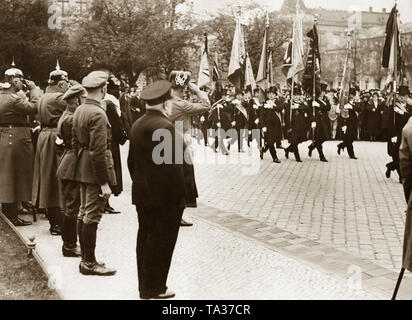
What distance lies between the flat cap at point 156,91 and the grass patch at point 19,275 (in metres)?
2.01

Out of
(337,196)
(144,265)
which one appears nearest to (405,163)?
(144,265)

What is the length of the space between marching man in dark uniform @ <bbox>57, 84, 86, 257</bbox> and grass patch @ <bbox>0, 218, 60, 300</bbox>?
45 centimetres

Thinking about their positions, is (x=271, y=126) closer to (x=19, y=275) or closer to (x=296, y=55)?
(x=296, y=55)

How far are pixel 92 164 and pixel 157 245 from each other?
3.87 feet

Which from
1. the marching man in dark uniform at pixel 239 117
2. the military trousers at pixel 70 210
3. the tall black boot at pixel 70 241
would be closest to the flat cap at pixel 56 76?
the military trousers at pixel 70 210

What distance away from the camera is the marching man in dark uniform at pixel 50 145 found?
7512 mm

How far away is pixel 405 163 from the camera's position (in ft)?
16.1

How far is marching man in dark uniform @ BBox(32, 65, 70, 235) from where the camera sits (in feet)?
24.6

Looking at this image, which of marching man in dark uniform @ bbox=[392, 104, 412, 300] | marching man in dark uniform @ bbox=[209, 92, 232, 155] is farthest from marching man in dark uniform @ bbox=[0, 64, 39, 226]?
marching man in dark uniform @ bbox=[209, 92, 232, 155]

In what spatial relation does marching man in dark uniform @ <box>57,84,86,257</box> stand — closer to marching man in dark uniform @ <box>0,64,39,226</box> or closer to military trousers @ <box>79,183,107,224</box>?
military trousers @ <box>79,183,107,224</box>

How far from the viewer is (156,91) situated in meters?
5.09

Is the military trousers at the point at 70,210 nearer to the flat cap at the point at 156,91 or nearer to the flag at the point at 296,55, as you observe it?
the flat cap at the point at 156,91

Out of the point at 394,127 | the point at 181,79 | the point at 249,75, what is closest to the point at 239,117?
the point at 249,75
